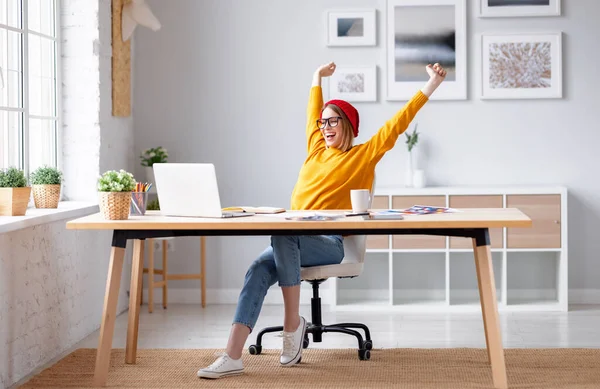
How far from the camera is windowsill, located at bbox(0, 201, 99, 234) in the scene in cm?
345

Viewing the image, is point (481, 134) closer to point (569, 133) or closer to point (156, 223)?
point (569, 133)

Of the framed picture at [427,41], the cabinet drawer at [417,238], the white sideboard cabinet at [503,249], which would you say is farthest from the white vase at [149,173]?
the framed picture at [427,41]

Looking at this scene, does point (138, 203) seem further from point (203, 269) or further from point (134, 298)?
point (203, 269)

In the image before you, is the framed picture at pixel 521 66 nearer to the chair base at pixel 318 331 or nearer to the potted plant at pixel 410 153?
the potted plant at pixel 410 153

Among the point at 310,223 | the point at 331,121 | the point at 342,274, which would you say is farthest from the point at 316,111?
the point at 310,223

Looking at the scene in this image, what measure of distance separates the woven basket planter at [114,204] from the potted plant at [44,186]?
925 millimetres

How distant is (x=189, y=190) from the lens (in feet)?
10.8

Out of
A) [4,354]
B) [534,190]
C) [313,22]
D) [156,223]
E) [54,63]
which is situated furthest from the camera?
[313,22]

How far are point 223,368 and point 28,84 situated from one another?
181cm

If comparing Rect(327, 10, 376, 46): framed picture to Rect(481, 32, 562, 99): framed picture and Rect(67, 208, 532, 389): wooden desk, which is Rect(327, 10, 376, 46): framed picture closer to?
Rect(481, 32, 562, 99): framed picture

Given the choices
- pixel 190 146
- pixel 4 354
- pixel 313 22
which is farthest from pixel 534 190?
pixel 4 354

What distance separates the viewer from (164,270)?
5.38m

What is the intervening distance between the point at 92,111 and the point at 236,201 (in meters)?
1.17

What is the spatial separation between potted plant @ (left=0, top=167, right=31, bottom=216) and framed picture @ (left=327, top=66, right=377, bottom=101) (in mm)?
2265
